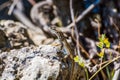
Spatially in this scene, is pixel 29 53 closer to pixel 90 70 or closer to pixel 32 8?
pixel 90 70

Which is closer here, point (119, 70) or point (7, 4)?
point (119, 70)

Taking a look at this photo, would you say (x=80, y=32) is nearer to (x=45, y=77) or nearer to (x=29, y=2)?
(x=29, y=2)

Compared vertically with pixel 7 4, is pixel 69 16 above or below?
below

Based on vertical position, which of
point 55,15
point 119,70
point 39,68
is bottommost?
point 119,70

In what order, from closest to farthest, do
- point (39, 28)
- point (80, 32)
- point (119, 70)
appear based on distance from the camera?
point (119, 70) < point (80, 32) < point (39, 28)

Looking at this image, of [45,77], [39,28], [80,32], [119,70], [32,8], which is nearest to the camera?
[45,77]

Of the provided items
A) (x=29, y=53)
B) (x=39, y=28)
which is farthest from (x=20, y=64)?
(x=39, y=28)

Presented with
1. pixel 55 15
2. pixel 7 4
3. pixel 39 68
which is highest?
pixel 7 4

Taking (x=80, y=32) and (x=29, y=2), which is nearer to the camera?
(x=80, y=32)

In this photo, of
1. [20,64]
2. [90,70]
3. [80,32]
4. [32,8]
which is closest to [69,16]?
[80,32]
